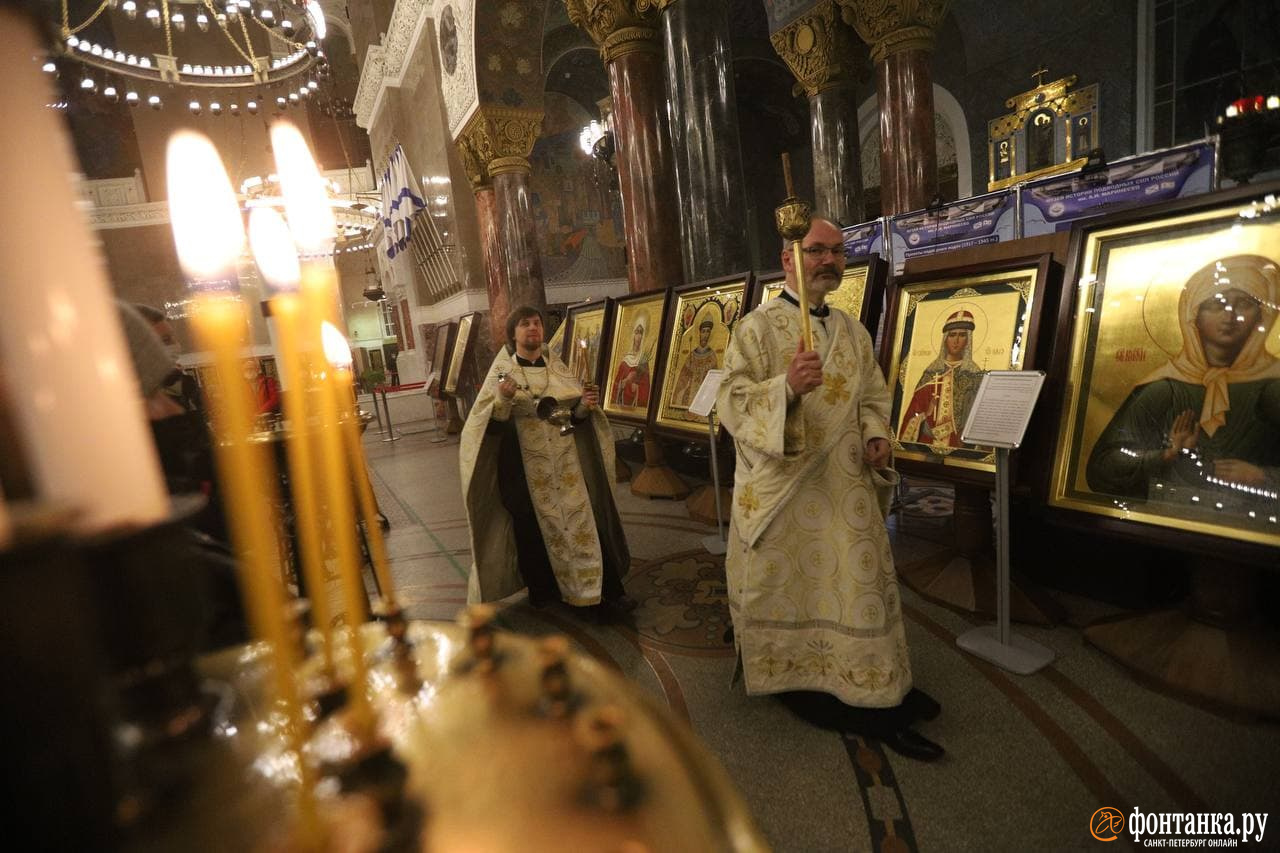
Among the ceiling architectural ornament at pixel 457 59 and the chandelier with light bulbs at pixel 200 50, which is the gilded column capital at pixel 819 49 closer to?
the ceiling architectural ornament at pixel 457 59

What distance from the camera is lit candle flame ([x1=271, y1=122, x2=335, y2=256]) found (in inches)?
24.6

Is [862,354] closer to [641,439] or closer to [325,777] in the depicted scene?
[325,777]

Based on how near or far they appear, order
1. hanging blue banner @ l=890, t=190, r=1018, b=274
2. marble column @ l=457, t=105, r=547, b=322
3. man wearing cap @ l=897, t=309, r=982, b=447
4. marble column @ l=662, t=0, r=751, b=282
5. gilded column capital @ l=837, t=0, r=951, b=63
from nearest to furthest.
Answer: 1. man wearing cap @ l=897, t=309, r=982, b=447
2. marble column @ l=662, t=0, r=751, b=282
3. hanging blue banner @ l=890, t=190, r=1018, b=274
4. gilded column capital @ l=837, t=0, r=951, b=63
5. marble column @ l=457, t=105, r=547, b=322

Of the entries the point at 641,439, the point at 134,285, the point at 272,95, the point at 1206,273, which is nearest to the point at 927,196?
the point at 641,439

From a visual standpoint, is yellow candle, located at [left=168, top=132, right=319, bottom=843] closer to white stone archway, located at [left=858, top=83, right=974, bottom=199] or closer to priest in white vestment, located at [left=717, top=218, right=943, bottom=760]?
priest in white vestment, located at [left=717, top=218, right=943, bottom=760]

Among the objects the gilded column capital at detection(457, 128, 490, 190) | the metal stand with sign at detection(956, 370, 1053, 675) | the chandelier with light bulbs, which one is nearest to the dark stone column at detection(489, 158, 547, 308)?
the gilded column capital at detection(457, 128, 490, 190)

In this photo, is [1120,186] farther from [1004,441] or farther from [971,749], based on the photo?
[971,749]

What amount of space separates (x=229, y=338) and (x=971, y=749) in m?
2.30

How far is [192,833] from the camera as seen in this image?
485 millimetres

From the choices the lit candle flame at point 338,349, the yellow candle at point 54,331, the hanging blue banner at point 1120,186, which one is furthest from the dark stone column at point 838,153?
the yellow candle at point 54,331

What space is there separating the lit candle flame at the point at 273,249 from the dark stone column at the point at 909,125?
8.08 meters

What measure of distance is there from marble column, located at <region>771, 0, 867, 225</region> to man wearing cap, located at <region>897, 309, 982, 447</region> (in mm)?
6597

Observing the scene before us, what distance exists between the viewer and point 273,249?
621 mm

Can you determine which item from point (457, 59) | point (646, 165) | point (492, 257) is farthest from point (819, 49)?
point (492, 257)
